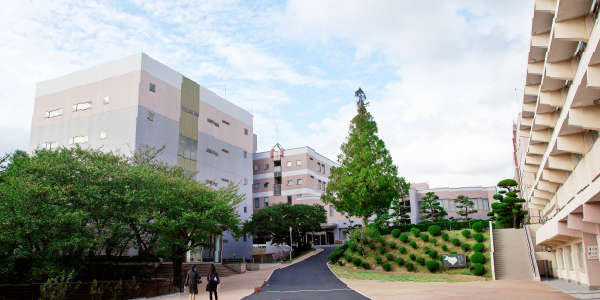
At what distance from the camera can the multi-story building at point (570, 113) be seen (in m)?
11.1

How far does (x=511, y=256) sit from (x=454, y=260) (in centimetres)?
396

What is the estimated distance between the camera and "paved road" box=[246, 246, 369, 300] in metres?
19.3

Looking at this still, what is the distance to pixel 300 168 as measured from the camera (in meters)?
66.6

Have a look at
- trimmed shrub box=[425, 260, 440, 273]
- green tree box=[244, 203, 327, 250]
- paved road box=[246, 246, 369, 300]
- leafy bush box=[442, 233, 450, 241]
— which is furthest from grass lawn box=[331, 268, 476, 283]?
green tree box=[244, 203, 327, 250]

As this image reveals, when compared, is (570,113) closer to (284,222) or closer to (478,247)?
(478,247)

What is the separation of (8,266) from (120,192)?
6271 millimetres

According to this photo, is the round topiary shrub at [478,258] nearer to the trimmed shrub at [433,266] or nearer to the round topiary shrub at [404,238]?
the trimmed shrub at [433,266]

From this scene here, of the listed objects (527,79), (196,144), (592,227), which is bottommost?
(592,227)

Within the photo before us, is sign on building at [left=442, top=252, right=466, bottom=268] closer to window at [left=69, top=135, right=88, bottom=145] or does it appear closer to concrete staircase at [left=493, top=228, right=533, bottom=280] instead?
concrete staircase at [left=493, top=228, right=533, bottom=280]

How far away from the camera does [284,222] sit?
47.4m

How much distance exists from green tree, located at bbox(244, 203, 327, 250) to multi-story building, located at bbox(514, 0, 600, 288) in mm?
28029

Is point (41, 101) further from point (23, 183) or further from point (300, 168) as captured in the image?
point (300, 168)

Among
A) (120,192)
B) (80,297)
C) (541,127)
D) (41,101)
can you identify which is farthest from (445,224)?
(41,101)

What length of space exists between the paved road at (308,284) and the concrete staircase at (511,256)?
460 inches
